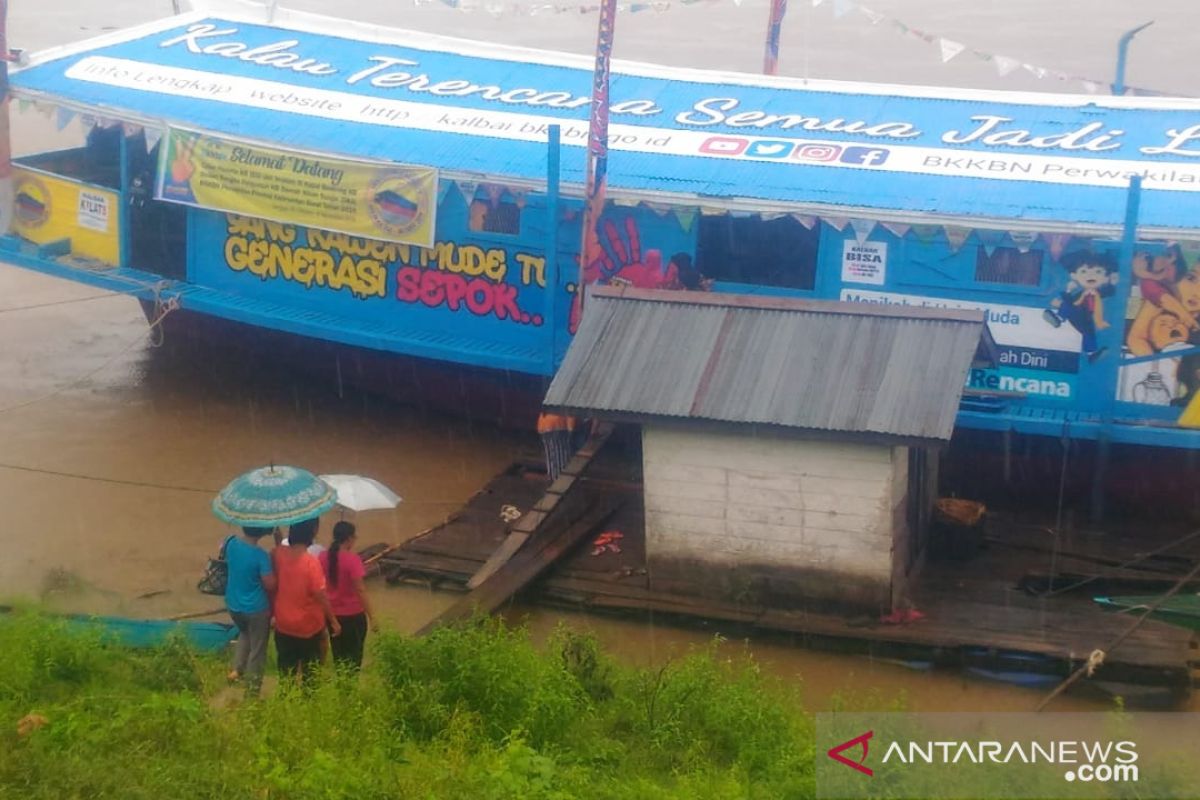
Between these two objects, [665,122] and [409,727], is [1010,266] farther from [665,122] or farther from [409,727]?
[409,727]

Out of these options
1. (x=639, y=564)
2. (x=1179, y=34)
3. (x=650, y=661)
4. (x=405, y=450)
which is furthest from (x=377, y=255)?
(x=1179, y=34)

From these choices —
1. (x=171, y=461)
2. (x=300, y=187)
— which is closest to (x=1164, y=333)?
(x=300, y=187)

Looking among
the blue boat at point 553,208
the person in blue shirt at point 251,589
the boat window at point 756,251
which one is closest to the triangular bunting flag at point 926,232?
the blue boat at point 553,208

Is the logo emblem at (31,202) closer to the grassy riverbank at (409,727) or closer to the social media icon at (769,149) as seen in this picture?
the social media icon at (769,149)

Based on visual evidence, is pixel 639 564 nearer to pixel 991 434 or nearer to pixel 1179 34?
pixel 991 434

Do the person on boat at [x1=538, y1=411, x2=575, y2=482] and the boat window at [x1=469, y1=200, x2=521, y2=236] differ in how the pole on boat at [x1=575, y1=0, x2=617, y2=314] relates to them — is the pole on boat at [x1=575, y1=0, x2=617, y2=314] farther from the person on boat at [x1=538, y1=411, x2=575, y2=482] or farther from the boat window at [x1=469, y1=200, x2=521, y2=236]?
the person on boat at [x1=538, y1=411, x2=575, y2=482]

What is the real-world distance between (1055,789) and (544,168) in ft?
24.4

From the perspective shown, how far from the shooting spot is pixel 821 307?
31.4 ft

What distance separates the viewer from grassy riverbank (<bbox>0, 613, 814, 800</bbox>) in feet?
19.8

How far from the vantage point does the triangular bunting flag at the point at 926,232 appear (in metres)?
10.9

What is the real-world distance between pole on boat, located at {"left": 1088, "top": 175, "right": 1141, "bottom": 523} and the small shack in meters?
1.40

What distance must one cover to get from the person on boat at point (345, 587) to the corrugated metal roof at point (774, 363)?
2273mm

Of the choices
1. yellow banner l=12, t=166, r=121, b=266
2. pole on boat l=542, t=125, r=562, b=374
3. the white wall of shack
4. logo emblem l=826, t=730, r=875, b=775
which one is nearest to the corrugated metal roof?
the white wall of shack

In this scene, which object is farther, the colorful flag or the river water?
the colorful flag
